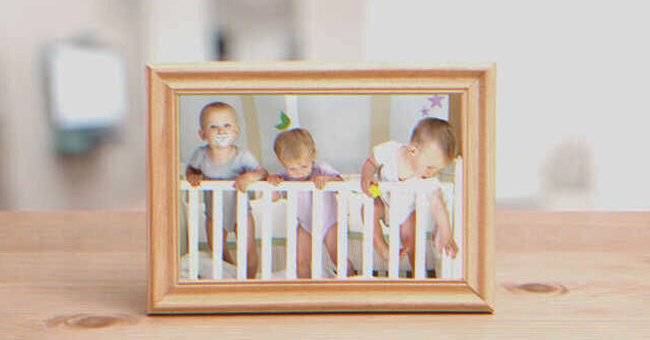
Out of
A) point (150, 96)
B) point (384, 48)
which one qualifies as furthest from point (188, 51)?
point (150, 96)

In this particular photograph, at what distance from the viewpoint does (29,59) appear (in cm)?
224

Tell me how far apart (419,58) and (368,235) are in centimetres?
140

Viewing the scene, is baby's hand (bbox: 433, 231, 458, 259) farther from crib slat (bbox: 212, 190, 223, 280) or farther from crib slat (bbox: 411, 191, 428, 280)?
crib slat (bbox: 212, 190, 223, 280)

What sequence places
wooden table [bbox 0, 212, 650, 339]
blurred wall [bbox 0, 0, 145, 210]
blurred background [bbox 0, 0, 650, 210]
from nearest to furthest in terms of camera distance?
1. wooden table [bbox 0, 212, 650, 339]
2. blurred background [bbox 0, 0, 650, 210]
3. blurred wall [bbox 0, 0, 145, 210]

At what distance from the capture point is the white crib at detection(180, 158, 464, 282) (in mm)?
649

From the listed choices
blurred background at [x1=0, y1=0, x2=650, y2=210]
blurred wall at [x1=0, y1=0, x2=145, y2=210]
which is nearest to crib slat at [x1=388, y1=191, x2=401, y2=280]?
blurred background at [x1=0, y1=0, x2=650, y2=210]

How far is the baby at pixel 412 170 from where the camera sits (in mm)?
643

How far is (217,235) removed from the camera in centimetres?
66

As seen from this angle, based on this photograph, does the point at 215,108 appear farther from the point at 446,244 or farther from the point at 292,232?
the point at 446,244

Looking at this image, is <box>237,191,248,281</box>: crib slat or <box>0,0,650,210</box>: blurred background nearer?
<box>237,191,248,281</box>: crib slat

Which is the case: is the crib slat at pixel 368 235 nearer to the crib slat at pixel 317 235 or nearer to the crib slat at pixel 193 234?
the crib slat at pixel 317 235

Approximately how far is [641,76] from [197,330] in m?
1.50

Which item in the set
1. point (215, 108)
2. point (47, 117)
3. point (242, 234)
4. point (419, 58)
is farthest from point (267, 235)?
point (47, 117)

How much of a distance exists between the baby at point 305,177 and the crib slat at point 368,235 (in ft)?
0.05
